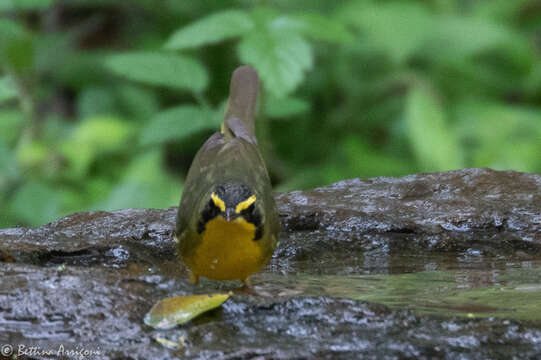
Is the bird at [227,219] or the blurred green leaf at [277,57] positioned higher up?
A: the blurred green leaf at [277,57]

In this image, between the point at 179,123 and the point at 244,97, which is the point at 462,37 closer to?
the point at 179,123

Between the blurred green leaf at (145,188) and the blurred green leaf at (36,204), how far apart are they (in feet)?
1.13

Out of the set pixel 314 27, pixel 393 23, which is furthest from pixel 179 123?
pixel 393 23

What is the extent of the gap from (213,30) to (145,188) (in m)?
1.28

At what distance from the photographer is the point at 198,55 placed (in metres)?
8.20

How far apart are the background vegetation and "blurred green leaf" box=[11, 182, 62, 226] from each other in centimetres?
1

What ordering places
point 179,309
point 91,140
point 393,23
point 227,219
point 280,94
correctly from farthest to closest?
point 393,23
point 91,140
point 280,94
point 227,219
point 179,309

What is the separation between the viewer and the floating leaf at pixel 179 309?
264cm

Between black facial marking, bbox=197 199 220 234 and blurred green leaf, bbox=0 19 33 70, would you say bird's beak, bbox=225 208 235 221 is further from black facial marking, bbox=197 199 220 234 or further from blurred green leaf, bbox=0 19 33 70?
blurred green leaf, bbox=0 19 33 70

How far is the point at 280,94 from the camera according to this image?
207 inches

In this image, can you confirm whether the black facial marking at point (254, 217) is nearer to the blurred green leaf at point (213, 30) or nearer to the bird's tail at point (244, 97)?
the bird's tail at point (244, 97)

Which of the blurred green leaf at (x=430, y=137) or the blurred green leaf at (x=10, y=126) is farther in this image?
the blurred green leaf at (x=10, y=126)

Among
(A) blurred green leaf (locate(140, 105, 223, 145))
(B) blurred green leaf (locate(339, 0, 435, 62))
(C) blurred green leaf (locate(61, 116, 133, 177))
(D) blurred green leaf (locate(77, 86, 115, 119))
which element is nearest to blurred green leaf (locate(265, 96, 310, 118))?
(A) blurred green leaf (locate(140, 105, 223, 145))

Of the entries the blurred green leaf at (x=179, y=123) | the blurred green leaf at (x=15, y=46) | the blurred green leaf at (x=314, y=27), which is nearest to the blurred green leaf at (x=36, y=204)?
the blurred green leaf at (x=179, y=123)
